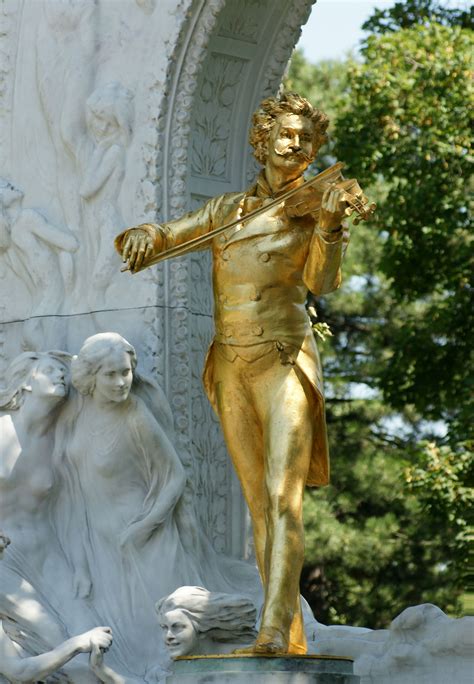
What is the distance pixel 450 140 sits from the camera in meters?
15.2

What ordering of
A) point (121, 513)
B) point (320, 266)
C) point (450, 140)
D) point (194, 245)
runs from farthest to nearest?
point (450, 140)
point (121, 513)
point (194, 245)
point (320, 266)

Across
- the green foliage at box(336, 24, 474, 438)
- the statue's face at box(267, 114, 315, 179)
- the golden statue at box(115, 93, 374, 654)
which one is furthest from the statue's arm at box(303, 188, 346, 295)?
the green foliage at box(336, 24, 474, 438)

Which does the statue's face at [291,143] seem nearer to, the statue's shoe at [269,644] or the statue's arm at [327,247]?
the statue's arm at [327,247]

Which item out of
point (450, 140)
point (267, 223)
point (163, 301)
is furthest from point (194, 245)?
point (450, 140)

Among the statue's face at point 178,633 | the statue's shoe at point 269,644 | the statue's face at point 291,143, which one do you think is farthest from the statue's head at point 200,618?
the statue's face at point 291,143

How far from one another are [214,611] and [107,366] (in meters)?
1.36

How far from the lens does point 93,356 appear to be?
9.65 meters

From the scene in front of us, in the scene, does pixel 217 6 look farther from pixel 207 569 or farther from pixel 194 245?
pixel 207 569

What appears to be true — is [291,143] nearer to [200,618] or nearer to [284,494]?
[284,494]

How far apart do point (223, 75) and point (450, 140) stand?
492 cm

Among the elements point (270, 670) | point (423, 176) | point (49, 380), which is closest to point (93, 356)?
point (49, 380)

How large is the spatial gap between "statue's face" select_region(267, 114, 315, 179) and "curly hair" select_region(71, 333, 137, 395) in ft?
5.48

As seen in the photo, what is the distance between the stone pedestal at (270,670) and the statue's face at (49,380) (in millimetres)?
2314

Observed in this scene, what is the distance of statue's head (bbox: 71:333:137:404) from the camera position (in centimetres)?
961
